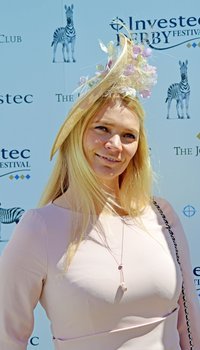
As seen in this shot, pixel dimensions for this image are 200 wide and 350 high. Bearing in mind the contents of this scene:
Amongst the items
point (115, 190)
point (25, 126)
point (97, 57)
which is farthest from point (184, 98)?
point (115, 190)

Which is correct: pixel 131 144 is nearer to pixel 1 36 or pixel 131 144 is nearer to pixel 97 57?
pixel 97 57

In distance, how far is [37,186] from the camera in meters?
2.50

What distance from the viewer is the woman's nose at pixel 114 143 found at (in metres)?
1.38

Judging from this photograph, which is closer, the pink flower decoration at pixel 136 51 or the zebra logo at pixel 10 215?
the pink flower decoration at pixel 136 51

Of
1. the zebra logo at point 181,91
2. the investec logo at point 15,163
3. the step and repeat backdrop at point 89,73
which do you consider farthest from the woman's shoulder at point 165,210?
the investec logo at point 15,163

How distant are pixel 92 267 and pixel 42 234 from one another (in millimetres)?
140

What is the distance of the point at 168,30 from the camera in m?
2.43

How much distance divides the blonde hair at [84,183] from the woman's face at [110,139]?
0.01 metres

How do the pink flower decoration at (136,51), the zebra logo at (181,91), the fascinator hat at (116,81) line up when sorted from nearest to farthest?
1. the fascinator hat at (116,81)
2. the pink flower decoration at (136,51)
3. the zebra logo at (181,91)

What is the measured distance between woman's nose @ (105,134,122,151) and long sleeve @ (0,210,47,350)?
24 centimetres

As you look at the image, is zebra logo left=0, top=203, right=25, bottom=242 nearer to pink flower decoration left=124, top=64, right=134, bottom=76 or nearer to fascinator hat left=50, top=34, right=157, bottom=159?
fascinator hat left=50, top=34, right=157, bottom=159

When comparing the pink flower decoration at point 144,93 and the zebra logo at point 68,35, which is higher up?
the zebra logo at point 68,35

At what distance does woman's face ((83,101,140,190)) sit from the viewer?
139cm

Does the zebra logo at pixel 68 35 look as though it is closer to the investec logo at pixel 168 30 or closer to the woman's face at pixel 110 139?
the investec logo at pixel 168 30
